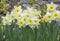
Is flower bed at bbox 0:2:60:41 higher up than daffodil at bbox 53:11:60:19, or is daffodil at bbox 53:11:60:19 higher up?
daffodil at bbox 53:11:60:19

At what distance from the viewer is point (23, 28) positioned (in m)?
3.17

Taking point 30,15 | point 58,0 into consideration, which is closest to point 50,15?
point 30,15

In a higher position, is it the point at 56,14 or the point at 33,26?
the point at 56,14

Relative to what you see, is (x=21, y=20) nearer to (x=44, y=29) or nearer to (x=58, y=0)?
(x=44, y=29)

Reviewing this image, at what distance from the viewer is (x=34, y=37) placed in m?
3.08

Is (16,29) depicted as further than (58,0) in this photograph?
No

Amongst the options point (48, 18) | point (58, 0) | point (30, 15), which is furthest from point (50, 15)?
point (58, 0)

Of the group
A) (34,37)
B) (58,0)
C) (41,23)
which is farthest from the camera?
(58,0)

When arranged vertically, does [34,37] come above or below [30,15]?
below

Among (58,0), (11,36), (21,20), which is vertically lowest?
(58,0)

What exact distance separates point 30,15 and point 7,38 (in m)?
0.44

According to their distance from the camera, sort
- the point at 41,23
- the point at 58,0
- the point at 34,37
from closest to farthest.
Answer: the point at 34,37 → the point at 41,23 → the point at 58,0

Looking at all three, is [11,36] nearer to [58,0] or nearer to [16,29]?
[16,29]

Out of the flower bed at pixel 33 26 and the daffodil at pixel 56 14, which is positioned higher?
the daffodil at pixel 56 14
